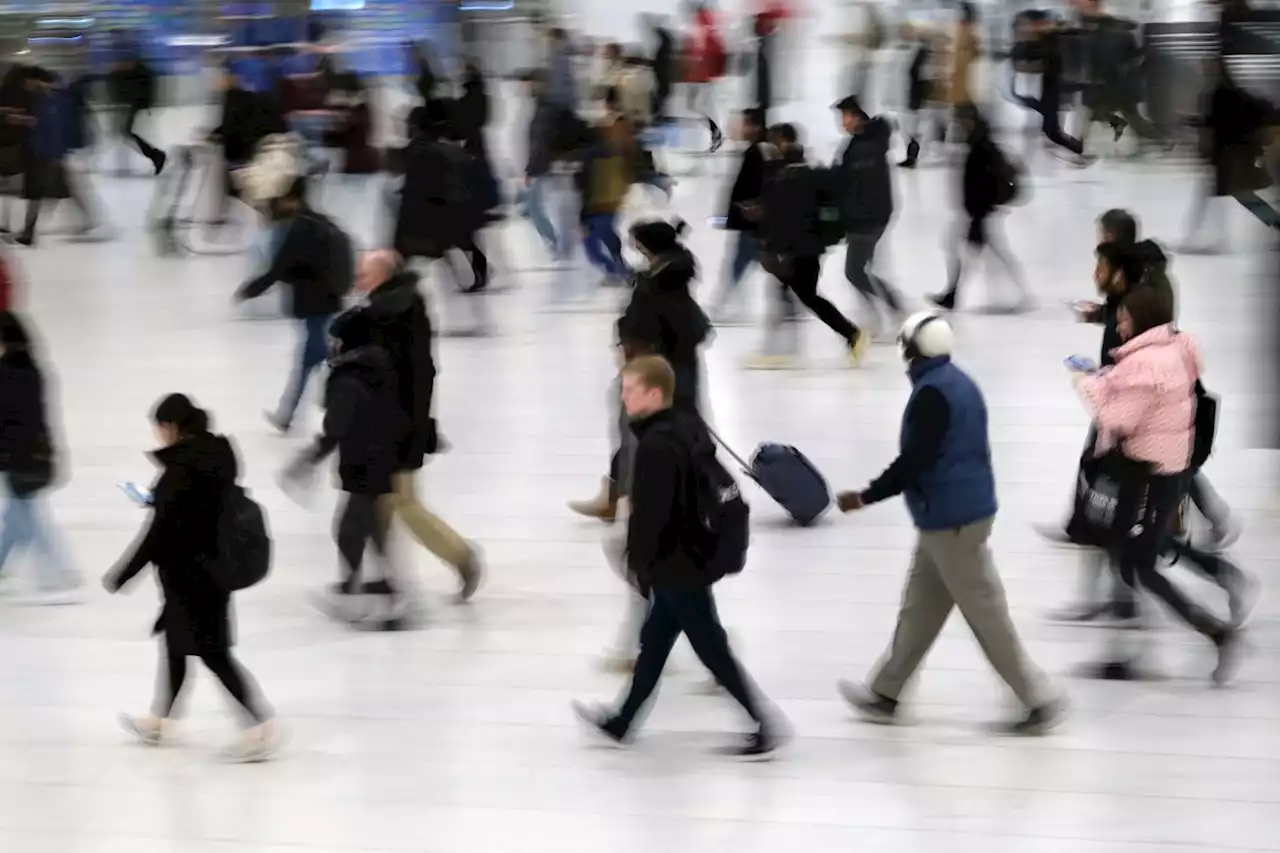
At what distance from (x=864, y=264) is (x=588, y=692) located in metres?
5.88

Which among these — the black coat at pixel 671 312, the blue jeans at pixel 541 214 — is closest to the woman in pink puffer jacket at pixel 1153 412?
the black coat at pixel 671 312

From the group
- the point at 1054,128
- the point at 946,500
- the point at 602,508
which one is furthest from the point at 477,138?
the point at 946,500

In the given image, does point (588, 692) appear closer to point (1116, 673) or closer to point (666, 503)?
point (666, 503)

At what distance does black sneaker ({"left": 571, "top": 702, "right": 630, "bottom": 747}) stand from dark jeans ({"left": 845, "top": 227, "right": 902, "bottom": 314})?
6.10m

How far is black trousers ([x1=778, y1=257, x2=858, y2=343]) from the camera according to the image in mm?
11266

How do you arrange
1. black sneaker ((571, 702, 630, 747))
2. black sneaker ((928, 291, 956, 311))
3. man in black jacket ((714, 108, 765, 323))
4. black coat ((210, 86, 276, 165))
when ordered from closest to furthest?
1. black sneaker ((571, 702, 630, 747))
2. man in black jacket ((714, 108, 765, 323))
3. black sneaker ((928, 291, 956, 311))
4. black coat ((210, 86, 276, 165))

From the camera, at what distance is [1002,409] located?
1047cm

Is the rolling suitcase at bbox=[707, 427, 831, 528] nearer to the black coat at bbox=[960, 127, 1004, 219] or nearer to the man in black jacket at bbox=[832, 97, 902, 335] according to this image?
the man in black jacket at bbox=[832, 97, 902, 335]

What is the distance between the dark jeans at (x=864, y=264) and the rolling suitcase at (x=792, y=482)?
357cm

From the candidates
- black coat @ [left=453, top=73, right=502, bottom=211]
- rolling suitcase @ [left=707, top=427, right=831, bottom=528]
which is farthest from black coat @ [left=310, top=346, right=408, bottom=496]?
black coat @ [left=453, top=73, right=502, bottom=211]

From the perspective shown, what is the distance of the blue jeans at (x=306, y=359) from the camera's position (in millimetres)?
10281

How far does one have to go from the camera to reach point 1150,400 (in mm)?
6152

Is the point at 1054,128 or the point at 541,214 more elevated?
the point at 1054,128

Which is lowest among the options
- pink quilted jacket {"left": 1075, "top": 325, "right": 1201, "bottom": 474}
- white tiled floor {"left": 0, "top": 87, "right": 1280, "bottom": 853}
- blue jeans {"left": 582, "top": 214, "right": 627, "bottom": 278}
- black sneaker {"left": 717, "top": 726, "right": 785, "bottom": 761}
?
white tiled floor {"left": 0, "top": 87, "right": 1280, "bottom": 853}
